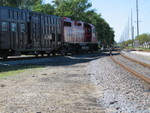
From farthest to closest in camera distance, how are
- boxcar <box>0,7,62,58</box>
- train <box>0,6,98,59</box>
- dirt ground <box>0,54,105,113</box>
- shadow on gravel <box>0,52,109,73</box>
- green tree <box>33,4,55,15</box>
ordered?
green tree <box>33,4,55,15</box>, train <box>0,6,98,59</box>, boxcar <box>0,7,62,58</box>, shadow on gravel <box>0,52,109,73</box>, dirt ground <box>0,54,105,113</box>

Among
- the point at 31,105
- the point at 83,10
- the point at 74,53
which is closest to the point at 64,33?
the point at 74,53

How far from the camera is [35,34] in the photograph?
1997 centimetres

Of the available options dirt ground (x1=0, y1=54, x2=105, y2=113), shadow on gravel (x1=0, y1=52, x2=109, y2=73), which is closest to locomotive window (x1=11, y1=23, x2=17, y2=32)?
shadow on gravel (x1=0, y1=52, x2=109, y2=73)

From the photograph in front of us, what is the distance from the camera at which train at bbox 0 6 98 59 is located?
56.0ft

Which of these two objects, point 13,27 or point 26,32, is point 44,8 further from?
point 13,27

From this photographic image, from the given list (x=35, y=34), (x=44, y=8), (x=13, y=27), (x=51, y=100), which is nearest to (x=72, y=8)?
(x=44, y=8)

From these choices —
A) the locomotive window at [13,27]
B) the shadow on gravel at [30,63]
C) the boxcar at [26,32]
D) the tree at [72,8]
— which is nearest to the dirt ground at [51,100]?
the shadow on gravel at [30,63]

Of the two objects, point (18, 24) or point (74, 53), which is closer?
point (18, 24)

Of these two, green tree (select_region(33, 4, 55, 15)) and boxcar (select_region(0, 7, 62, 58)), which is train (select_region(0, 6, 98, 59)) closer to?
boxcar (select_region(0, 7, 62, 58))

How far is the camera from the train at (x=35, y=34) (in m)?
17.1

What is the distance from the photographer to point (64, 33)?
25.8 metres

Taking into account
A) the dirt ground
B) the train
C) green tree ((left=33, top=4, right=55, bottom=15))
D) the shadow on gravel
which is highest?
green tree ((left=33, top=4, right=55, bottom=15))

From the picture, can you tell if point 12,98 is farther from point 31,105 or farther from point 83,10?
point 83,10

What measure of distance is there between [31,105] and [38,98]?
0.65 meters
